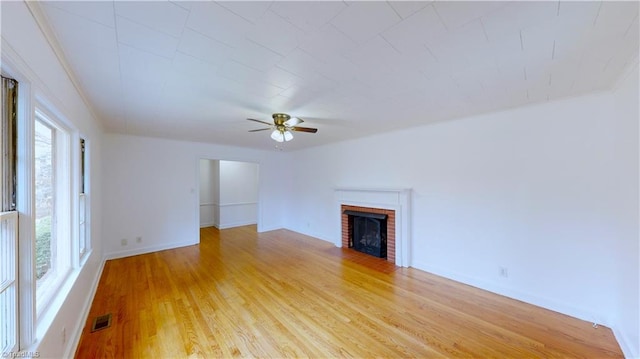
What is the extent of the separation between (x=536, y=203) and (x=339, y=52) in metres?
2.86

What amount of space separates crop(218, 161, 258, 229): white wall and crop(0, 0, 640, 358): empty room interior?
255 cm

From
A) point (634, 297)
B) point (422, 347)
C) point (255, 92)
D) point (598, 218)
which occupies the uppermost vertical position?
point (255, 92)

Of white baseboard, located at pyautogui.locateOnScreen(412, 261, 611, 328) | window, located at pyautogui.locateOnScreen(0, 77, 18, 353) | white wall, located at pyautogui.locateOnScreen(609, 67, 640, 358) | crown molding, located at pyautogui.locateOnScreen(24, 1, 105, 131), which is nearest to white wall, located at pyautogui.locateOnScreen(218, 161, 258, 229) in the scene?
crown molding, located at pyautogui.locateOnScreen(24, 1, 105, 131)

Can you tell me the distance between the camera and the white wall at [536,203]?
2.26m

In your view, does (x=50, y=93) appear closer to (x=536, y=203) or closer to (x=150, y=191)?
(x=150, y=191)

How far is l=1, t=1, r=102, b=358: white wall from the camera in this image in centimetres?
108

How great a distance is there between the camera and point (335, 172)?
5.44 m

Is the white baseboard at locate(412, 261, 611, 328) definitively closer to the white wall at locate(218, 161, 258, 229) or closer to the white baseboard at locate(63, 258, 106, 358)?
the white baseboard at locate(63, 258, 106, 358)

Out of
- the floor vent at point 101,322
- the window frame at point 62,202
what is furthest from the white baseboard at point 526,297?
the window frame at point 62,202

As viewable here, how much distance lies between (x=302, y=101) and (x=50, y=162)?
2300 mm

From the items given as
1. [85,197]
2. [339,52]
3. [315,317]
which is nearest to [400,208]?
[315,317]

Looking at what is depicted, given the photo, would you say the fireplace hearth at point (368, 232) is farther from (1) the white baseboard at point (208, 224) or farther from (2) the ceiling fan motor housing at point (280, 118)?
(1) the white baseboard at point (208, 224)

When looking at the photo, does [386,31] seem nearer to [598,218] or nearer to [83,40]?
[83,40]

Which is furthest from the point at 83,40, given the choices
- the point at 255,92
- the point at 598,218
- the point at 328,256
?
the point at 598,218
